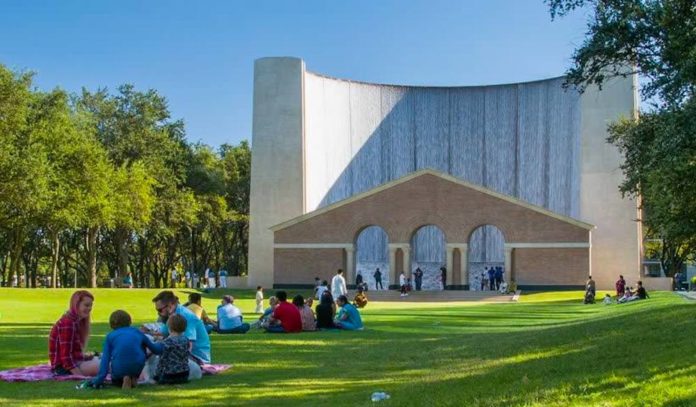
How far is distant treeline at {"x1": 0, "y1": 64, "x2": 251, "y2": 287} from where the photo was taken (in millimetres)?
46594

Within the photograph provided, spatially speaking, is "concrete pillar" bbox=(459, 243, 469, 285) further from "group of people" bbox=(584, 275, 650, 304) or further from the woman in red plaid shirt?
the woman in red plaid shirt

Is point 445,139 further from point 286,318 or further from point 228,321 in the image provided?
point 228,321

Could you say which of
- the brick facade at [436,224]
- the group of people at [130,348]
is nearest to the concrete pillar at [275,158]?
the brick facade at [436,224]

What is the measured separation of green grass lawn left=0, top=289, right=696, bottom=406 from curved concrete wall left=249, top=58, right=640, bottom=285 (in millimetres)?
44255

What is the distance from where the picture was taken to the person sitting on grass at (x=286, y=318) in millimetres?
20281

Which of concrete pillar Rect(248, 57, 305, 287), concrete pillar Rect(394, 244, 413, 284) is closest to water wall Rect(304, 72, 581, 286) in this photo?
concrete pillar Rect(248, 57, 305, 287)

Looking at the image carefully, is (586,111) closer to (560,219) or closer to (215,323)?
(560,219)

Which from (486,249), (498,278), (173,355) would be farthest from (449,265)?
Result: (173,355)

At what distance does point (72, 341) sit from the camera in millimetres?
11859

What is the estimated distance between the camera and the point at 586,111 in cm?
6238

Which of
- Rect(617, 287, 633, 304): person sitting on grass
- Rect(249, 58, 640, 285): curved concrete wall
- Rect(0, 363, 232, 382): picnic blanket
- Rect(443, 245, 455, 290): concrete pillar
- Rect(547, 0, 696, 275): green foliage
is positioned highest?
Rect(249, 58, 640, 285): curved concrete wall

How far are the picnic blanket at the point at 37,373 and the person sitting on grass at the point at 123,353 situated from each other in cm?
47

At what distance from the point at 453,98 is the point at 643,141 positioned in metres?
45.4

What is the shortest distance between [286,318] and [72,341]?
8.77 meters
